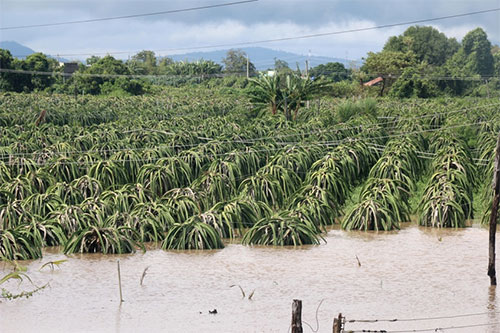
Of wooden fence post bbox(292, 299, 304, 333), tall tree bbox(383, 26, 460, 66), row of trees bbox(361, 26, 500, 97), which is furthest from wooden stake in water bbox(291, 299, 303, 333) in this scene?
tall tree bbox(383, 26, 460, 66)

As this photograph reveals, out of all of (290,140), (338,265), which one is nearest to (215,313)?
(338,265)

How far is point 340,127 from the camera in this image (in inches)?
975

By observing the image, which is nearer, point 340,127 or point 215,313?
point 215,313

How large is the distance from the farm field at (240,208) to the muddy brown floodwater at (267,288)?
0.05 metres

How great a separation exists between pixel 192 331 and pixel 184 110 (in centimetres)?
2650

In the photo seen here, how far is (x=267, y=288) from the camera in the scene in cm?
1105

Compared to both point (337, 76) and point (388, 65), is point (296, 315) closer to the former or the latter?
point (388, 65)

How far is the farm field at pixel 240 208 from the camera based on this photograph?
11.6 metres

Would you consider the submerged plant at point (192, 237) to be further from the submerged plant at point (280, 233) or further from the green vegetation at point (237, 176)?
the submerged plant at point (280, 233)

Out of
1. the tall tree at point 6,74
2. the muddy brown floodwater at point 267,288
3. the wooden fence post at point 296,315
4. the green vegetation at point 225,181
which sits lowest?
the muddy brown floodwater at point 267,288

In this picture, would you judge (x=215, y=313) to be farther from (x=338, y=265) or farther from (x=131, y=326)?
(x=338, y=265)

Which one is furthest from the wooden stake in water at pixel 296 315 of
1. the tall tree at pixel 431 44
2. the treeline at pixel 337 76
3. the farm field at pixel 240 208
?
the tall tree at pixel 431 44

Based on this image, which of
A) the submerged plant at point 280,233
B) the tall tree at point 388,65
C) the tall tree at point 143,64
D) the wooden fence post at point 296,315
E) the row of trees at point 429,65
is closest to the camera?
the wooden fence post at point 296,315

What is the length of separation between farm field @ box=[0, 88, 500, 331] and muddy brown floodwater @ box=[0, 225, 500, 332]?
55 millimetres
